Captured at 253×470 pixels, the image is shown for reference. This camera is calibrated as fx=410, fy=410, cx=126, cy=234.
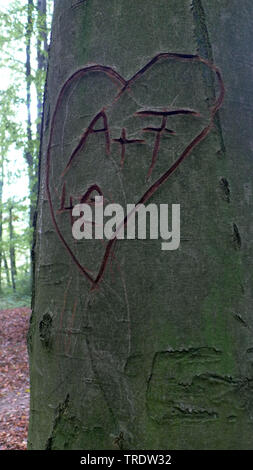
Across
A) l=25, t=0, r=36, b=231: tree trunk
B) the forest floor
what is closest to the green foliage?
l=25, t=0, r=36, b=231: tree trunk

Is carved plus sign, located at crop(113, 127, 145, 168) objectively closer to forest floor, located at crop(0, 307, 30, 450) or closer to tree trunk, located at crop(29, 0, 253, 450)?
tree trunk, located at crop(29, 0, 253, 450)

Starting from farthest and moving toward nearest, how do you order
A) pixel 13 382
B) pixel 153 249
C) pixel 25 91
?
pixel 25 91 < pixel 13 382 < pixel 153 249

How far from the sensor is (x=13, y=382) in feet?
23.2

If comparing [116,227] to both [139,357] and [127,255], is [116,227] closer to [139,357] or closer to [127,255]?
[127,255]

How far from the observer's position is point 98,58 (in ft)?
4.11

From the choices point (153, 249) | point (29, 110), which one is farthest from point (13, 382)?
point (29, 110)

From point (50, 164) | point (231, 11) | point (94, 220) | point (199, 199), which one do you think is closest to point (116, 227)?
point (94, 220)

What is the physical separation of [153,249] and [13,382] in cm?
676

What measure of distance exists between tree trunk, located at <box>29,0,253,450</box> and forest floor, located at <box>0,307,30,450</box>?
351 cm

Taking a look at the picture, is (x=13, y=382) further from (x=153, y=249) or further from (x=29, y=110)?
(x=29, y=110)

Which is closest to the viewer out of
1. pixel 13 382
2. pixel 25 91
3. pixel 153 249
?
pixel 153 249

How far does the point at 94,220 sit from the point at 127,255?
0.50 ft

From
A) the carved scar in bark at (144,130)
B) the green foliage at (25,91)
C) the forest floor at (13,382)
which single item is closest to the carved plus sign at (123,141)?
the carved scar in bark at (144,130)

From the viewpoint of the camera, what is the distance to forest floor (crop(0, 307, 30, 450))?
15.2ft
